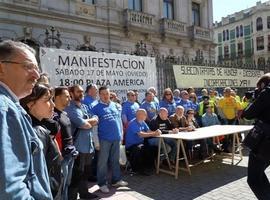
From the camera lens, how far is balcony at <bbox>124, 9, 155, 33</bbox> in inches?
774

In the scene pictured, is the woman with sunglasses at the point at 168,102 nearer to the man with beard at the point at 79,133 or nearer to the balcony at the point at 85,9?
the man with beard at the point at 79,133

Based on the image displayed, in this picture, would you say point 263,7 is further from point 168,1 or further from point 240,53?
point 168,1

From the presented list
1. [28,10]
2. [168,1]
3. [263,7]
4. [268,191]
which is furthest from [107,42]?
[263,7]

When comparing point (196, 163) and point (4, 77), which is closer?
point (4, 77)

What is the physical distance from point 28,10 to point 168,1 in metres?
11.5

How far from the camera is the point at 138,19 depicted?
66.6ft

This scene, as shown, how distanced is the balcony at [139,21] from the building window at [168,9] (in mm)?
2460

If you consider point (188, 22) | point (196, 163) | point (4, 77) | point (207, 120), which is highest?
point (188, 22)

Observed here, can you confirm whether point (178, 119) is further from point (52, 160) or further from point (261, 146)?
point (52, 160)

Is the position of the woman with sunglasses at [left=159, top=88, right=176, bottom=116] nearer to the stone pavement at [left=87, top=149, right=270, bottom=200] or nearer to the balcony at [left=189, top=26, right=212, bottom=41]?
the stone pavement at [left=87, top=149, right=270, bottom=200]

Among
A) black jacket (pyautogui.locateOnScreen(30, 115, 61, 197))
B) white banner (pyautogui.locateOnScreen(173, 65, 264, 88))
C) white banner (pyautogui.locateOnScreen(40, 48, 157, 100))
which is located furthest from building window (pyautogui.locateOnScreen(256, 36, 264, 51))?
black jacket (pyautogui.locateOnScreen(30, 115, 61, 197))

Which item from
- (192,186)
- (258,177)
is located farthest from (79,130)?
(258,177)

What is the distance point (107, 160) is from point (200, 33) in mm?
20665

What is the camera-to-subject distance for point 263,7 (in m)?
58.1
